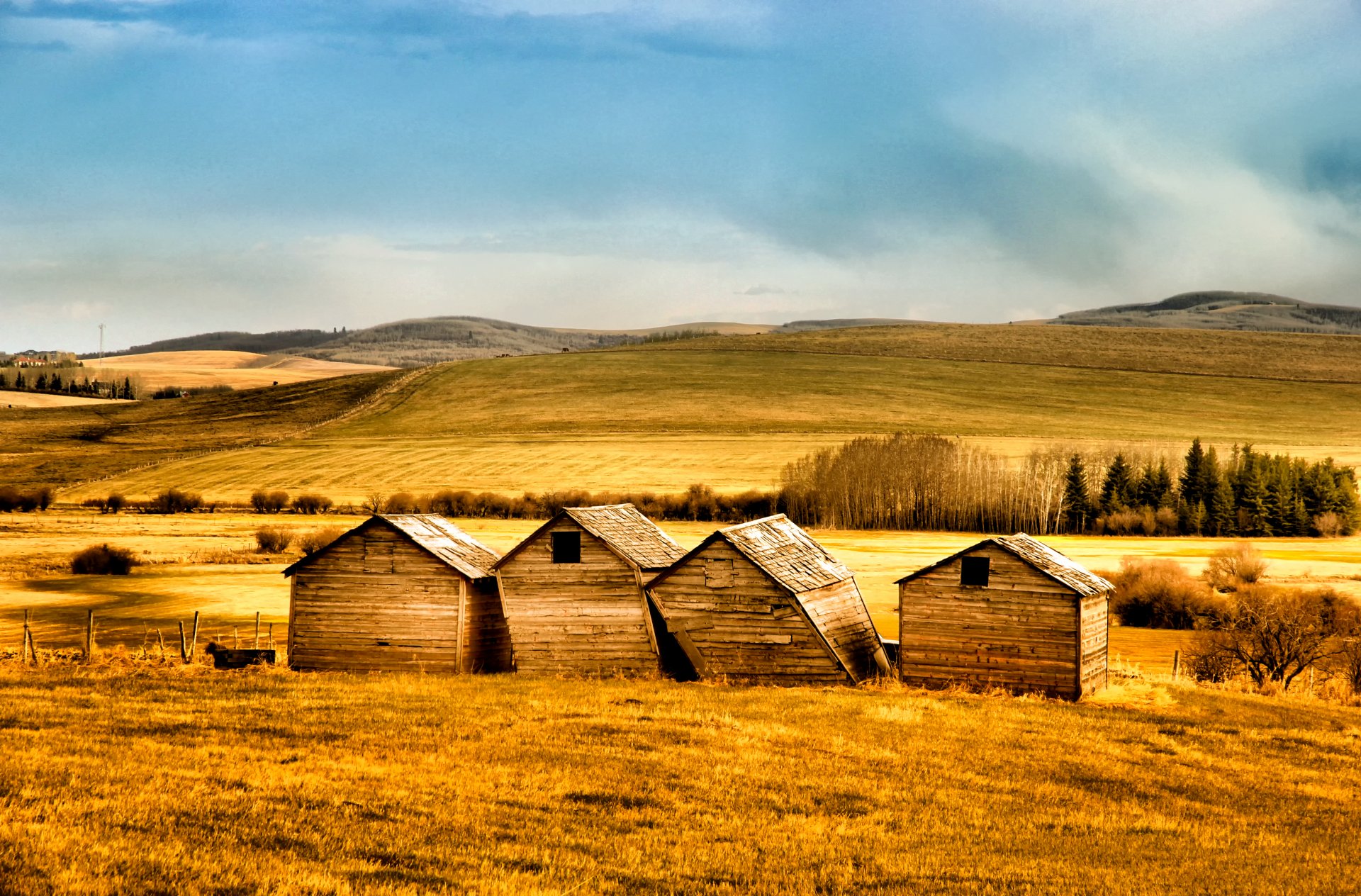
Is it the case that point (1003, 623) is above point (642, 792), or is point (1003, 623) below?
above

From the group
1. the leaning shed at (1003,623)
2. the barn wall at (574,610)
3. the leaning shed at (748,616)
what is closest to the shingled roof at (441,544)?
the barn wall at (574,610)

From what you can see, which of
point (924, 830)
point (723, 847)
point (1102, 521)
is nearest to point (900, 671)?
point (924, 830)

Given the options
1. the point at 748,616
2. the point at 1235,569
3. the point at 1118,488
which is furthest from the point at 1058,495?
the point at 748,616

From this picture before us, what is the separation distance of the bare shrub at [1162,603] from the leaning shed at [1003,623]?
22.0m

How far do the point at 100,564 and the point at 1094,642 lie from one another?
158 ft

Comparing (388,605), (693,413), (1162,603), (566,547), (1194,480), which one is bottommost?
(1162,603)

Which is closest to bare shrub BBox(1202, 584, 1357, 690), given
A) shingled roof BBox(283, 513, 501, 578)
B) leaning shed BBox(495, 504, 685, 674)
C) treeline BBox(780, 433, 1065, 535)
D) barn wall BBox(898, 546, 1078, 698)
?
barn wall BBox(898, 546, 1078, 698)

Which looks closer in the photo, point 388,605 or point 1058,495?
point 388,605

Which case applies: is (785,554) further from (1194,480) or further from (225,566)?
(1194,480)

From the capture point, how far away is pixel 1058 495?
314 feet

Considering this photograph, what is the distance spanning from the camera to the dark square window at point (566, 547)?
113ft

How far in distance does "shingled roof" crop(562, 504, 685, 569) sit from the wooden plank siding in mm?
3564

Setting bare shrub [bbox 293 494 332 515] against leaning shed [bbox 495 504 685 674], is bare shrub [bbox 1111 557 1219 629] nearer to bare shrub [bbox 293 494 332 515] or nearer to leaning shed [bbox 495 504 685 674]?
leaning shed [bbox 495 504 685 674]

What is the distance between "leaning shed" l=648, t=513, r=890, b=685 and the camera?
33719 mm
